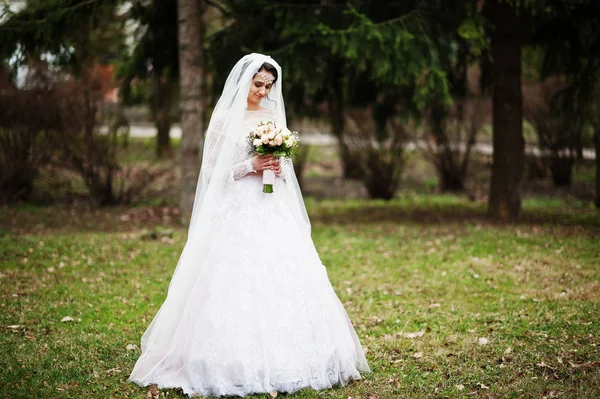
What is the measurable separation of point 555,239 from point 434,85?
3.01 metres

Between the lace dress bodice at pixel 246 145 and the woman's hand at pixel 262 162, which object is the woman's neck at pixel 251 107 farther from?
the woman's hand at pixel 262 162

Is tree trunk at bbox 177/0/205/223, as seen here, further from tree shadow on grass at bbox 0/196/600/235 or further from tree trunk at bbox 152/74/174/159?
tree trunk at bbox 152/74/174/159

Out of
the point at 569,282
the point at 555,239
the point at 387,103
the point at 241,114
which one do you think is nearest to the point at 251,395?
the point at 241,114

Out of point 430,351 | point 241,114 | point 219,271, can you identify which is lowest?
point 430,351

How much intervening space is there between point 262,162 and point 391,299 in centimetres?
310

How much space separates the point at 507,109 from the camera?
11.2 meters

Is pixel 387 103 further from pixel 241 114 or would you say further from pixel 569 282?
pixel 241 114

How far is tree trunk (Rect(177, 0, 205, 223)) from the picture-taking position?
35.9 ft

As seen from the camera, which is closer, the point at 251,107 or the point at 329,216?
the point at 251,107

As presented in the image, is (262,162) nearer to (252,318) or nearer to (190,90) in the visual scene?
(252,318)

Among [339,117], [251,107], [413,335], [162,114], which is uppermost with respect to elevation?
[162,114]

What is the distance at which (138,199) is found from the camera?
14703 mm

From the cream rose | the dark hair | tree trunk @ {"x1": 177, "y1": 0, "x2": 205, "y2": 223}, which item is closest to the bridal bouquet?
the cream rose

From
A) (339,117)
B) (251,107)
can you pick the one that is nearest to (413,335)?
(251,107)
